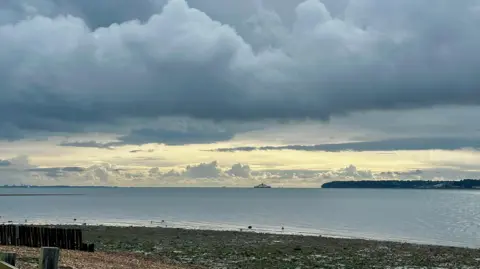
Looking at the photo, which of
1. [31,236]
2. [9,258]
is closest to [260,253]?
[31,236]

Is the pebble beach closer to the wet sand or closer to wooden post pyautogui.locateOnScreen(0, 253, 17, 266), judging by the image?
the wet sand

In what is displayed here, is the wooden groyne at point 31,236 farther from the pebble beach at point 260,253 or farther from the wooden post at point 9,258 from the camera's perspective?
the wooden post at point 9,258

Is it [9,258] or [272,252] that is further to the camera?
[272,252]

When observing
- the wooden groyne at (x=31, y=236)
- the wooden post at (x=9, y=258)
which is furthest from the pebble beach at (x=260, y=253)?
the wooden post at (x=9, y=258)

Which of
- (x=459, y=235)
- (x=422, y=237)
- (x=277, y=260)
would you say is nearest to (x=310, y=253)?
(x=277, y=260)

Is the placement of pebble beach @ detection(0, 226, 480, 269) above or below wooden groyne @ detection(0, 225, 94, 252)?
below

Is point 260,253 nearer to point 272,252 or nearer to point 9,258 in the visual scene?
point 272,252

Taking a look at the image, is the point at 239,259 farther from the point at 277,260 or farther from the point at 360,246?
the point at 360,246

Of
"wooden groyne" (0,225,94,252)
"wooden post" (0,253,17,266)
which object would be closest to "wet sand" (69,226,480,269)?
"wooden groyne" (0,225,94,252)

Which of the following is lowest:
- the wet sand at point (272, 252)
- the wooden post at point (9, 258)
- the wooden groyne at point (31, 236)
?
the wet sand at point (272, 252)

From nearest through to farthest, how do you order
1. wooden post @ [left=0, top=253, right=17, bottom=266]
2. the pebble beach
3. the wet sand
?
1. wooden post @ [left=0, top=253, right=17, bottom=266]
2. the pebble beach
3. the wet sand

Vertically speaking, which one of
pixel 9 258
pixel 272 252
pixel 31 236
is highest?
pixel 9 258

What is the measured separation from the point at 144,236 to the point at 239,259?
17815mm

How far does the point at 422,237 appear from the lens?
2458 inches
